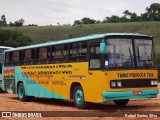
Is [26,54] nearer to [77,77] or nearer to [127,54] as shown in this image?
[77,77]

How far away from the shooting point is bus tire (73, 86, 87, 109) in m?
17.3

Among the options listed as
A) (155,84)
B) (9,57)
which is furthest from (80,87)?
(9,57)

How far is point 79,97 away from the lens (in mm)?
17688

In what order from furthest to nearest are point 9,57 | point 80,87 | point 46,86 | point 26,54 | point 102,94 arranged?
1. point 9,57
2. point 26,54
3. point 46,86
4. point 80,87
5. point 102,94

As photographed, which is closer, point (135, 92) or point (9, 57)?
point (135, 92)

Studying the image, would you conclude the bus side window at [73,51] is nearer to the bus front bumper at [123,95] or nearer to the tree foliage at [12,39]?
the bus front bumper at [123,95]

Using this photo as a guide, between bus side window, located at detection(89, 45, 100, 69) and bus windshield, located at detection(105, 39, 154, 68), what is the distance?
48cm

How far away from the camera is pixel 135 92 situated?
16.4m

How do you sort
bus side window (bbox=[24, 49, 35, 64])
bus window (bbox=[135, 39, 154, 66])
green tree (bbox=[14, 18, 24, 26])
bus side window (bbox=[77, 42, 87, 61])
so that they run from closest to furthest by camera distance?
bus window (bbox=[135, 39, 154, 66]) < bus side window (bbox=[77, 42, 87, 61]) < bus side window (bbox=[24, 49, 35, 64]) < green tree (bbox=[14, 18, 24, 26])

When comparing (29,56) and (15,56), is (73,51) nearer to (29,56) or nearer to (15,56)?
(29,56)

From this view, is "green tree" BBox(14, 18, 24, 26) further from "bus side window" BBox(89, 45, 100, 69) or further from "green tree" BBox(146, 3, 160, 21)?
"bus side window" BBox(89, 45, 100, 69)

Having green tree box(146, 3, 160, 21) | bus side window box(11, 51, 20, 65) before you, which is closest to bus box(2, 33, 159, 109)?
bus side window box(11, 51, 20, 65)

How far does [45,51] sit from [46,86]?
158 cm

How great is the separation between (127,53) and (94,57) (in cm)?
121
